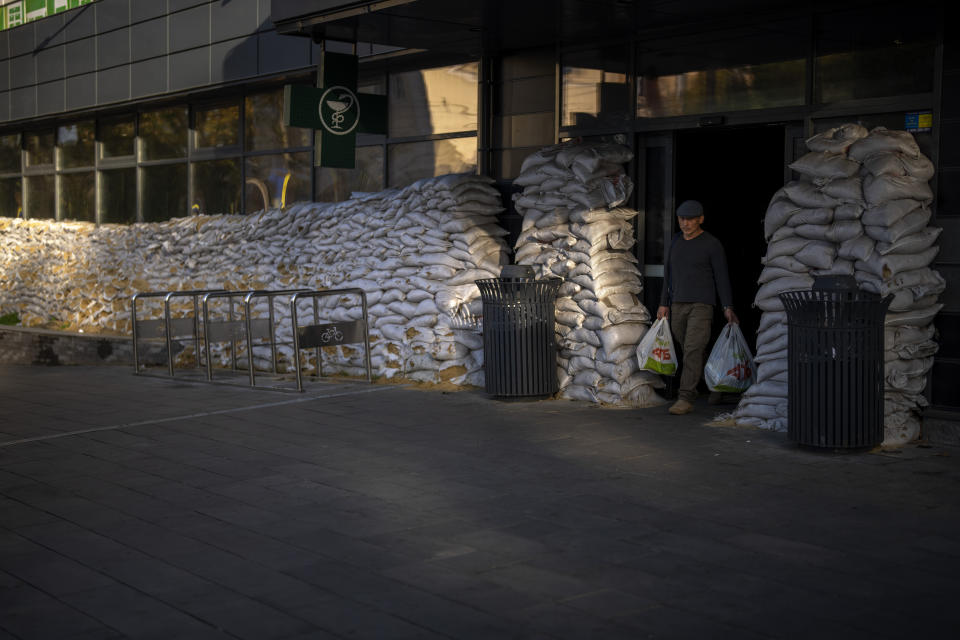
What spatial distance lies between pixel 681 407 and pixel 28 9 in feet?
56.4

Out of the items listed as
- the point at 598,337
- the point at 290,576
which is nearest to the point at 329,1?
the point at 598,337

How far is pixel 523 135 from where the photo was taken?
1203 cm

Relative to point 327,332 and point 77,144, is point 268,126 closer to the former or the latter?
point 327,332

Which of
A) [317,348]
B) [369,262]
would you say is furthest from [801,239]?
[317,348]

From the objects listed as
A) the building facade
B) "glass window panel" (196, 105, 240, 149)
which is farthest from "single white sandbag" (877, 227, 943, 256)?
"glass window panel" (196, 105, 240, 149)

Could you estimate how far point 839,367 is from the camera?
7508mm

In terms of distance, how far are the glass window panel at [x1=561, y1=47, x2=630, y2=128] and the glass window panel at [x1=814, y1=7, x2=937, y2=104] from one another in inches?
87.3

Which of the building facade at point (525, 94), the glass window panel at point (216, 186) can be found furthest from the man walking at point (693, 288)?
the glass window panel at point (216, 186)

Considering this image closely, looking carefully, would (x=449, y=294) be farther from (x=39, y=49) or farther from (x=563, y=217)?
(x=39, y=49)

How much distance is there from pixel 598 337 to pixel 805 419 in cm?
283

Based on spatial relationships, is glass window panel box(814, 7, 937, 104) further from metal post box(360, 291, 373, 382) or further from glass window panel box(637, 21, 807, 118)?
metal post box(360, 291, 373, 382)

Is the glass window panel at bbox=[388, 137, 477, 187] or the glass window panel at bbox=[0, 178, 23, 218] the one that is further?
the glass window panel at bbox=[0, 178, 23, 218]

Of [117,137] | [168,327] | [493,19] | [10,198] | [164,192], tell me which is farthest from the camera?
[10,198]

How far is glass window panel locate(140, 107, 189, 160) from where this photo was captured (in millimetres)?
17844
